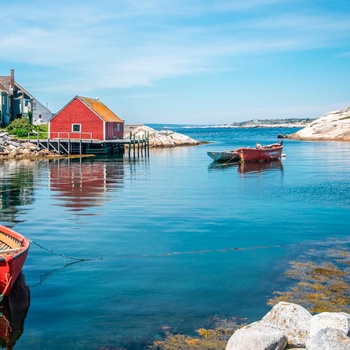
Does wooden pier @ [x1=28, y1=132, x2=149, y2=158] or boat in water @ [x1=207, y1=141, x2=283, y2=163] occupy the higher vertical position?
wooden pier @ [x1=28, y1=132, x2=149, y2=158]

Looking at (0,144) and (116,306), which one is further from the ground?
(0,144)

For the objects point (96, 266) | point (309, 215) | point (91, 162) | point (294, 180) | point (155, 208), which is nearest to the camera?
point (96, 266)

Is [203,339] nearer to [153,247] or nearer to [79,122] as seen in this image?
[153,247]

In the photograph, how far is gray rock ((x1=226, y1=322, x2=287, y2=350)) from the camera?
28.2 feet

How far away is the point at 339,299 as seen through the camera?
12539 millimetres

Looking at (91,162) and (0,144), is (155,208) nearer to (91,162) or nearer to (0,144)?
(91,162)

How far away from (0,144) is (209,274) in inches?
2005

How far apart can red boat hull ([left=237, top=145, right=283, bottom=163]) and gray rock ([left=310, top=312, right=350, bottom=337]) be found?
50.2 metres

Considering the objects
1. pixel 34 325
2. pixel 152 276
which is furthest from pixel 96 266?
pixel 34 325

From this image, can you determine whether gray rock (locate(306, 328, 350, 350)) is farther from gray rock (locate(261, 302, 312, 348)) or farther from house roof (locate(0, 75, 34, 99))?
house roof (locate(0, 75, 34, 99))

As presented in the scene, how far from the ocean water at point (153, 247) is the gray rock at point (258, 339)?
2304mm

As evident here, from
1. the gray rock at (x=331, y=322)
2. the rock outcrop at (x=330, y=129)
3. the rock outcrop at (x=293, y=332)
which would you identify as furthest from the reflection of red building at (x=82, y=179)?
the rock outcrop at (x=330, y=129)

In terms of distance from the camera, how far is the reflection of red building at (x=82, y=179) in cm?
2992

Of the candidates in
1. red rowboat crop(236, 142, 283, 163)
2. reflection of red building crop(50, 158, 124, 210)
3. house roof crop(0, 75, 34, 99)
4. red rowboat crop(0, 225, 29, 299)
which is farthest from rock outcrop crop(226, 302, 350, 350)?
house roof crop(0, 75, 34, 99)
